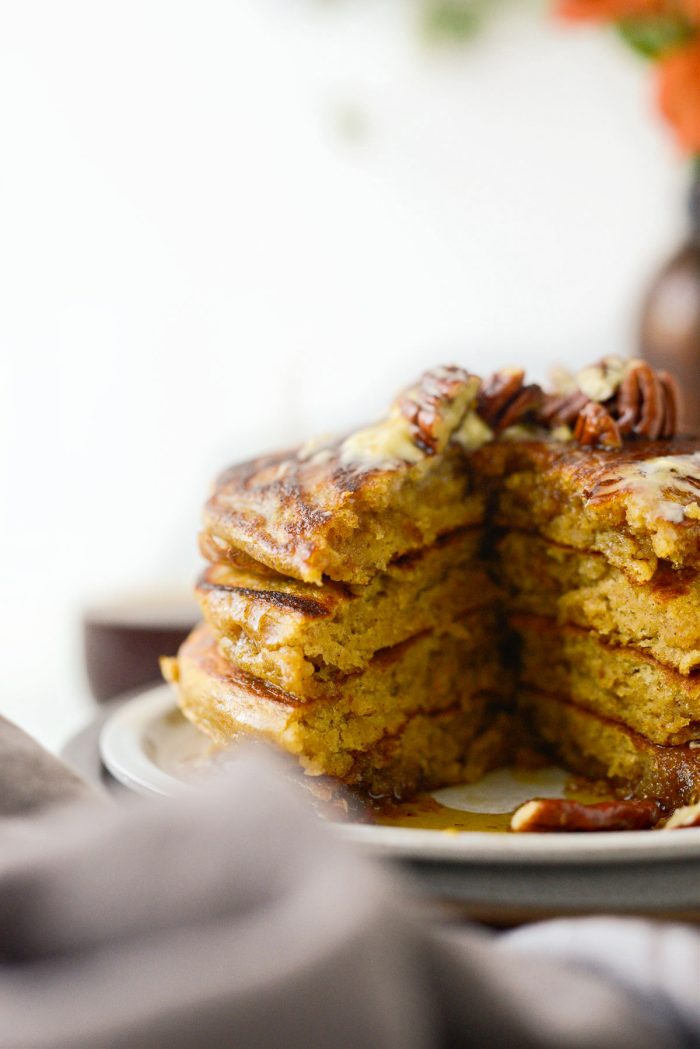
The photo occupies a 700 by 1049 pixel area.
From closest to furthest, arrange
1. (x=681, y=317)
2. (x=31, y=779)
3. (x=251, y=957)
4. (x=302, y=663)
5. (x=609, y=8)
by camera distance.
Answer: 1. (x=251, y=957)
2. (x=31, y=779)
3. (x=302, y=663)
4. (x=609, y=8)
5. (x=681, y=317)

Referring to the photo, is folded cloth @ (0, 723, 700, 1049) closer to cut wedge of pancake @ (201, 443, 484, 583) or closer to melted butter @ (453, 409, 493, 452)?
cut wedge of pancake @ (201, 443, 484, 583)

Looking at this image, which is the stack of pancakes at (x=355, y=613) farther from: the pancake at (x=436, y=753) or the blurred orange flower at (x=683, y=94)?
the blurred orange flower at (x=683, y=94)

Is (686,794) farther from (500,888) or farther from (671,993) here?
(671,993)

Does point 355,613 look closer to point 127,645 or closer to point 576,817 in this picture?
point 576,817

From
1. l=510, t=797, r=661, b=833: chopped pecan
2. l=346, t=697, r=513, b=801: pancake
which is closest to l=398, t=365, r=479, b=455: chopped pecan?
l=346, t=697, r=513, b=801: pancake

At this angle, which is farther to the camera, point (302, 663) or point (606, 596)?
point (606, 596)

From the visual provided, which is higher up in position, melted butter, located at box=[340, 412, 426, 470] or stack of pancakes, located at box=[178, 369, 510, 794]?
melted butter, located at box=[340, 412, 426, 470]

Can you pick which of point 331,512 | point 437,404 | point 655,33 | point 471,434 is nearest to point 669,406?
point 471,434
